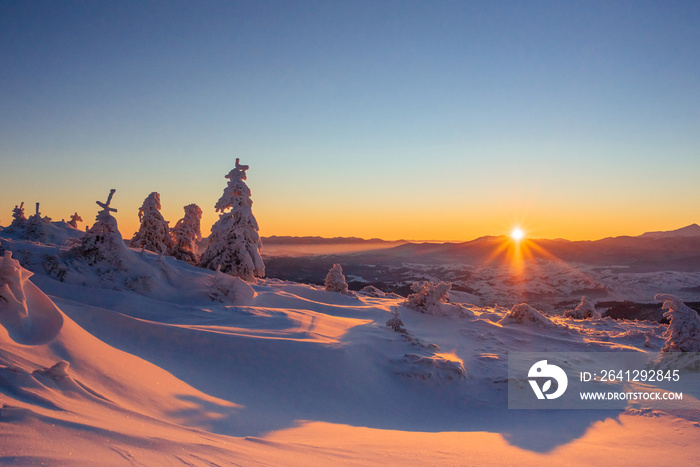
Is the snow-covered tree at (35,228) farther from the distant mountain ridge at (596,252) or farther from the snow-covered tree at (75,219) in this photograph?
the distant mountain ridge at (596,252)

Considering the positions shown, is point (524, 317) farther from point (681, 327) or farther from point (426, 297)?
point (681, 327)

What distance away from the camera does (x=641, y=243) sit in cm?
11956

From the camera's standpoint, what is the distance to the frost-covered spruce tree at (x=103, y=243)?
15761mm

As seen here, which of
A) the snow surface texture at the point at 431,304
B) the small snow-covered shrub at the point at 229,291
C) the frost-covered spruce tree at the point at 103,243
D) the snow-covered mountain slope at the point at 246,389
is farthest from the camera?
the snow surface texture at the point at 431,304

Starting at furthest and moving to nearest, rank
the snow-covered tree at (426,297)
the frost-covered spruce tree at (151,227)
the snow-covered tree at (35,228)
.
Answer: the frost-covered spruce tree at (151,227) → the snow-covered tree at (35,228) → the snow-covered tree at (426,297)

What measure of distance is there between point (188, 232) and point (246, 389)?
91.7 ft

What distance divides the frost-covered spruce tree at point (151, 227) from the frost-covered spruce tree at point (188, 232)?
2.68 meters

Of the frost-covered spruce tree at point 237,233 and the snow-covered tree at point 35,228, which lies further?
the snow-covered tree at point 35,228

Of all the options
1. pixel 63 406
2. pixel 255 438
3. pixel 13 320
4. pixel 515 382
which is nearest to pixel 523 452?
pixel 255 438

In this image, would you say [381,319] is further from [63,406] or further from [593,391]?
[63,406]

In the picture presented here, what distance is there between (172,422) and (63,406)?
1.59 m

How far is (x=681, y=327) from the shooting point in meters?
15.5

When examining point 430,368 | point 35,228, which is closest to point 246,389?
point 430,368

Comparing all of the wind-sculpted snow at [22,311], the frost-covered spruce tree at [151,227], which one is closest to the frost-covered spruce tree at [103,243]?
the wind-sculpted snow at [22,311]
